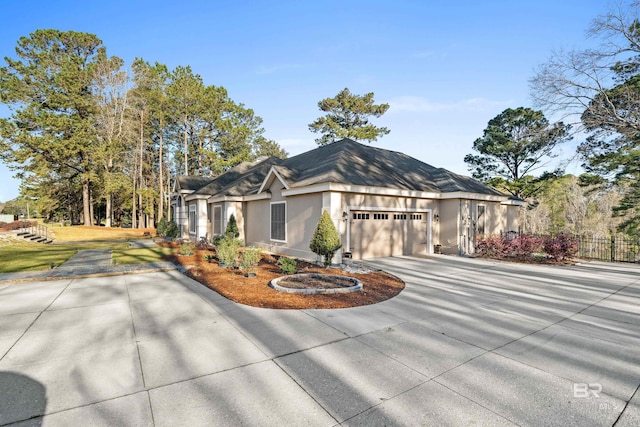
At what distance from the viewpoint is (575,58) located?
12695 millimetres

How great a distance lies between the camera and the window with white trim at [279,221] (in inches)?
539

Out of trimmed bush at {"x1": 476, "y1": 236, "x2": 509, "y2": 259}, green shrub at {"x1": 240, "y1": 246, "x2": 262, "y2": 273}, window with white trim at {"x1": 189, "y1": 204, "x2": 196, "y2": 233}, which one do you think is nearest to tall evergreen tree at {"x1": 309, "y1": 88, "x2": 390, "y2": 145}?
window with white trim at {"x1": 189, "y1": 204, "x2": 196, "y2": 233}

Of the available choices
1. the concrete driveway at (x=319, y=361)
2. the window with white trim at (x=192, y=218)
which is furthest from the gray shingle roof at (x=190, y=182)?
the concrete driveway at (x=319, y=361)

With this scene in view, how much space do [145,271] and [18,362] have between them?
5.96 metres

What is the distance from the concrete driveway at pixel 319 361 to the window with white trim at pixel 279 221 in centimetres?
709

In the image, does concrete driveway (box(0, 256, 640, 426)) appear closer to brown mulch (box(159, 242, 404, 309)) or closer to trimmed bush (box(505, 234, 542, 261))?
brown mulch (box(159, 242, 404, 309))

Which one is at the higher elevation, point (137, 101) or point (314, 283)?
point (137, 101)

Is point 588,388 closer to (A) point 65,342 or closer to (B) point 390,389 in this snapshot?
(B) point 390,389

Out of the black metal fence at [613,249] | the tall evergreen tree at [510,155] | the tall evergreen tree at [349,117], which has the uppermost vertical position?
the tall evergreen tree at [349,117]

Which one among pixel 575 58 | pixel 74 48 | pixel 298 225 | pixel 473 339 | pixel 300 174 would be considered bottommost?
pixel 473 339

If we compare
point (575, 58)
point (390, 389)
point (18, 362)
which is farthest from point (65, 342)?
point (575, 58)

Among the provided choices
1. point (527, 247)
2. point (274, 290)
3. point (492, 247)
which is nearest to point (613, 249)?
point (527, 247)

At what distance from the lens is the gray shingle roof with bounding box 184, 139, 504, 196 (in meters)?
12.4

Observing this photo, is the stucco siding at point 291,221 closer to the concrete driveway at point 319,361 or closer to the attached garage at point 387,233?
the attached garage at point 387,233
